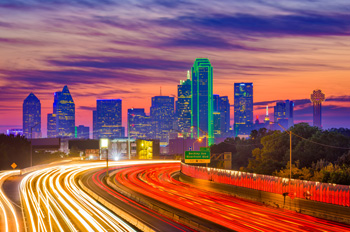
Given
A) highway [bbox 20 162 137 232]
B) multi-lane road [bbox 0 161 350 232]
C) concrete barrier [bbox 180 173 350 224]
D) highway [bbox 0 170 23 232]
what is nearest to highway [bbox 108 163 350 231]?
multi-lane road [bbox 0 161 350 232]

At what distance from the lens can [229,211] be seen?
3753cm

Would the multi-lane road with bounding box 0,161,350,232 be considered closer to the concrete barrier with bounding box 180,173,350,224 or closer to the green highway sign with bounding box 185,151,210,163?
the concrete barrier with bounding box 180,173,350,224

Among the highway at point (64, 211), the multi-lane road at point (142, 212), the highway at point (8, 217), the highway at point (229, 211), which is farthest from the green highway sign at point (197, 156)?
the highway at point (8, 217)

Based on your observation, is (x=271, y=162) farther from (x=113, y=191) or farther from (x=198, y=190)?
(x=113, y=191)

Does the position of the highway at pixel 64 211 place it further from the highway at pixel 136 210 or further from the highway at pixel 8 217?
the highway at pixel 136 210

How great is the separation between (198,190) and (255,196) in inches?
432

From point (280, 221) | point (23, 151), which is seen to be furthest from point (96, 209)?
point (23, 151)

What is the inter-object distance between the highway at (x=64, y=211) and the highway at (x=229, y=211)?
6.75 metres

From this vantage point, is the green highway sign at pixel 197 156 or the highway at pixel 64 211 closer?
the highway at pixel 64 211

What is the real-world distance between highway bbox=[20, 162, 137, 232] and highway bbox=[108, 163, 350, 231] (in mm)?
6752

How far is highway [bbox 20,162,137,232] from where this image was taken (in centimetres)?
3113

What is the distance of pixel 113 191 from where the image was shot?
175 feet

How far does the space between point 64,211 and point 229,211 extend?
13.4m

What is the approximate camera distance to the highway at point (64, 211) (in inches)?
1226
